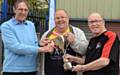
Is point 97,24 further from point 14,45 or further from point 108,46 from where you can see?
point 14,45

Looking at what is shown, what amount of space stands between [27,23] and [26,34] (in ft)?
0.60

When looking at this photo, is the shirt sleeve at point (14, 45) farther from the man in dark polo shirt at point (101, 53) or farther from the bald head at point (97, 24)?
the bald head at point (97, 24)

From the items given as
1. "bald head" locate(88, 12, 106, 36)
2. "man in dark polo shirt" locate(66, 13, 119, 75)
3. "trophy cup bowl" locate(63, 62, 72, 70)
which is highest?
"bald head" locate(88, 12, 106, 36)

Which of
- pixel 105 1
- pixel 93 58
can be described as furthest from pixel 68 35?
pixel 105 1

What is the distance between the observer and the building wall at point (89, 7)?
380 inches

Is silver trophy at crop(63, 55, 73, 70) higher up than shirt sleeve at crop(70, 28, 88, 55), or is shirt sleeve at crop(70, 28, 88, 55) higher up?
shirt sleeve at crop(70, 28, 88, 55)

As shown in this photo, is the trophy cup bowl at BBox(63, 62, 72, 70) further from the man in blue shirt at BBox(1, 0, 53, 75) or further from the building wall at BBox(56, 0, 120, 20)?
the building wall at BBox(56, 0, 120, 20)

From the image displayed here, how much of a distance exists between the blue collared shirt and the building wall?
201 inches

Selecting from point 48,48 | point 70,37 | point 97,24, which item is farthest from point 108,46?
point 48,48

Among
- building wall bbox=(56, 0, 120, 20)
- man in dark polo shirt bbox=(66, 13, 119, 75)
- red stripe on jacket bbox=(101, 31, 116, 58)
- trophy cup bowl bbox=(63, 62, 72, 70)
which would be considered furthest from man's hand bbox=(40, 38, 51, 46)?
building wall bbox=(56, 0, 120, 20)

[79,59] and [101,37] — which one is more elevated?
[101,37]

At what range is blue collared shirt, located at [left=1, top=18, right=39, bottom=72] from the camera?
4.54 meters

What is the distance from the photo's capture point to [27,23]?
15.5ft

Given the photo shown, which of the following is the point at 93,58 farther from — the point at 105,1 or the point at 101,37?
the point at 105,1
